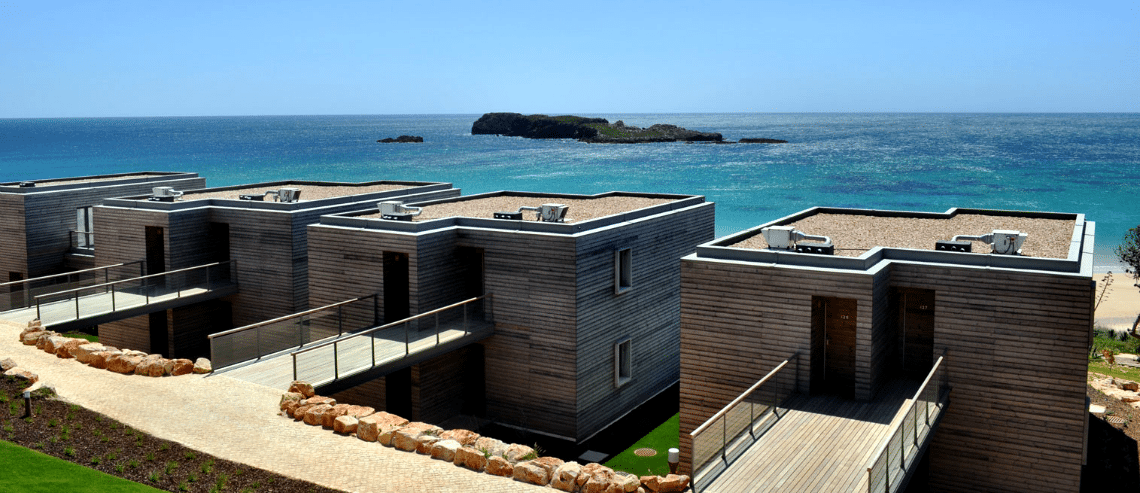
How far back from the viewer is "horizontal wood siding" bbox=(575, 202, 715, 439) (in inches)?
731

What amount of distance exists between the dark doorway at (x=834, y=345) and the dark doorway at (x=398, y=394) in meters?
8.37

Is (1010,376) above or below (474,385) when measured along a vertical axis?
above

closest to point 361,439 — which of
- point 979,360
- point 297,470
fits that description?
point 297,470

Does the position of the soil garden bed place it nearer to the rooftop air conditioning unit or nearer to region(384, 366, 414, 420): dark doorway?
region(384, 366, 414, 420): dark doorway

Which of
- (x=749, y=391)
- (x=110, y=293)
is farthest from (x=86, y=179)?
(x=749, y=391)

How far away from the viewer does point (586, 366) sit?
18703 mm

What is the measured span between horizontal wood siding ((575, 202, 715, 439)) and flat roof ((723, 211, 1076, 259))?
10.4ft

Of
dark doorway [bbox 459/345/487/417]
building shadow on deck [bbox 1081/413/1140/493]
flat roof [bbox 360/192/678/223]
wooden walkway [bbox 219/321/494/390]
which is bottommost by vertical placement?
building shadow on deck [bbox 1081/413/1140/493]

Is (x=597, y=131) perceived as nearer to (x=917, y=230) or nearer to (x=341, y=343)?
(x=917, y=230)

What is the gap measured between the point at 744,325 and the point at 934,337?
2966 mm

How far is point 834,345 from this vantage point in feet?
48.9

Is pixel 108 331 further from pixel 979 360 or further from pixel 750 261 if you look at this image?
pixel 979 360

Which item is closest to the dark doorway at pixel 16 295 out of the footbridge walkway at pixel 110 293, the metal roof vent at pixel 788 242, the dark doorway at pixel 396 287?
the footbridge walkway at pixel 110 293

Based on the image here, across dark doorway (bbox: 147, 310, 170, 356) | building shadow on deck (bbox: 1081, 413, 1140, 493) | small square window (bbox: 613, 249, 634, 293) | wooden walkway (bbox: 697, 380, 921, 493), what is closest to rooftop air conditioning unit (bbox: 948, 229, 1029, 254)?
wooden walkway (bbox: 697, 380, 921, 493)
